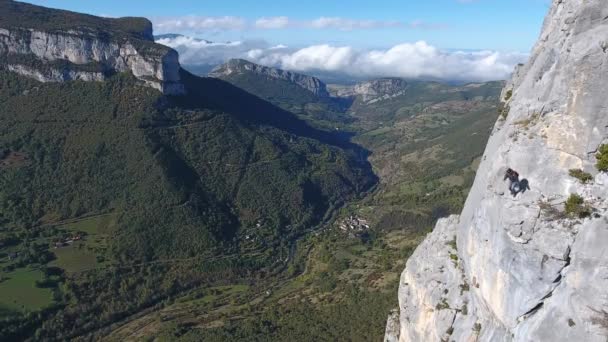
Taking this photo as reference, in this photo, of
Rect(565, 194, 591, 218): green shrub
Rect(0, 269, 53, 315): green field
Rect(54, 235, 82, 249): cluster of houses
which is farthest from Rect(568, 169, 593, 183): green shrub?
Rect(54, 235, 82, 249): cluster of houses

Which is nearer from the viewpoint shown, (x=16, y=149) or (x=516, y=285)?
(x=516, y=285)

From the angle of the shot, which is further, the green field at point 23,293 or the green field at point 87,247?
the green field at point 87,247

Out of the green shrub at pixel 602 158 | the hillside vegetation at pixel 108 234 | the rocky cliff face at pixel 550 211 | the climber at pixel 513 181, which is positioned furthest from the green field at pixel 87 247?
the green shrub at pixel 602 158

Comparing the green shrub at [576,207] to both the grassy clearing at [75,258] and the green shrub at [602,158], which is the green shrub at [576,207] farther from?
the grassy clearing at [75,258]

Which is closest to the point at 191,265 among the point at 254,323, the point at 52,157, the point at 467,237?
the point at 254,323

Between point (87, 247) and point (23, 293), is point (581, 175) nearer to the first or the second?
point (23, 293)

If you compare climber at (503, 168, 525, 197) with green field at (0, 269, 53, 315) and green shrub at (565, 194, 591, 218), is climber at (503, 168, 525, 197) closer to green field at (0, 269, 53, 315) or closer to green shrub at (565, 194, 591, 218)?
green shrub at (565, 194, 591, 218)

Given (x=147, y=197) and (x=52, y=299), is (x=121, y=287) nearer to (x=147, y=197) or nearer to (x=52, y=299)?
(x=52, y=299)
